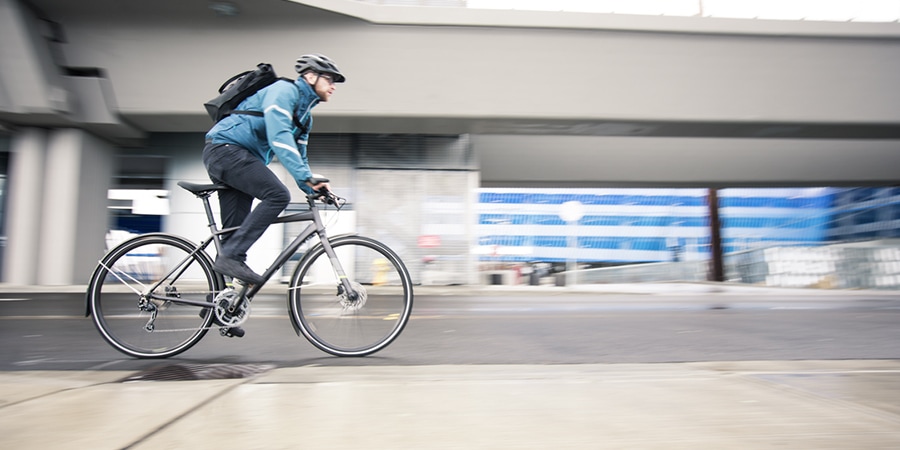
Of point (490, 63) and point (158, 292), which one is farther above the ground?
point (490, 63)

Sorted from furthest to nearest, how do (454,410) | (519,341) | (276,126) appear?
(519,341)
(276,126)
(454,410)

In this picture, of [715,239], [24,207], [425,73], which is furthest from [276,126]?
[715,239]

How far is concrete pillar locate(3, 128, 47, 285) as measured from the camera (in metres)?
13.1

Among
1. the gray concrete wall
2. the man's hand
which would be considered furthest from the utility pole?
the man's hand

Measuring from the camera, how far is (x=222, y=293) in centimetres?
301

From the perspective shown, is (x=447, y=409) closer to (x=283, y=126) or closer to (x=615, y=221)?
(x=283, y=126)

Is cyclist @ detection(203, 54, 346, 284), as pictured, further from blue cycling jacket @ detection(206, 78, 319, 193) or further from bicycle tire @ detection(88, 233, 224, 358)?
bicycle tire @ detection(88, 233, 224, 358)

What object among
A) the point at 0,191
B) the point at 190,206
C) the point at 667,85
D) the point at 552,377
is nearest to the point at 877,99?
the point at 667,85

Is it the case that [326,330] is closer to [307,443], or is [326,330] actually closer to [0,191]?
[307,443]

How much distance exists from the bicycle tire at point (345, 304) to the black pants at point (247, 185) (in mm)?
323

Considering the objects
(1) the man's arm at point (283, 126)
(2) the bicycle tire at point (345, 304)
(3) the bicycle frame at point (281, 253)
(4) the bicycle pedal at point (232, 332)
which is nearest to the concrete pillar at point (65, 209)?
(3) the bicycle frame at point (281, 253)

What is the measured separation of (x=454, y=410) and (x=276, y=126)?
1.81 metres

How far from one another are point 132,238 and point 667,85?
13.4 meters

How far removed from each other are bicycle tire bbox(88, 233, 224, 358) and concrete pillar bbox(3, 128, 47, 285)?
13.0 meters
